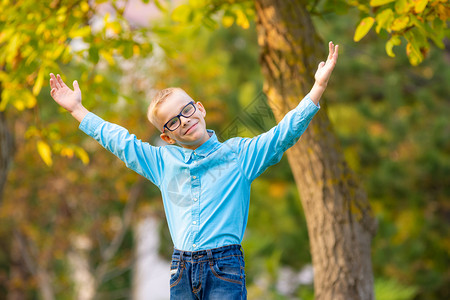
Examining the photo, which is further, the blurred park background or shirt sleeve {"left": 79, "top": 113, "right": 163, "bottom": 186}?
the blurred park background

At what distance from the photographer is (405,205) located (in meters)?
8.52

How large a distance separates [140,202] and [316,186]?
613 centimetres

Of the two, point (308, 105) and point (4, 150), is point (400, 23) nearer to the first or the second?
point (308, 105)

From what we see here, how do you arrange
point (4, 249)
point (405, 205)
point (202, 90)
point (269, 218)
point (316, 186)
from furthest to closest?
point (4, 249), point (269, 218), point (202, 90), point (405, 205), point (316, 186)

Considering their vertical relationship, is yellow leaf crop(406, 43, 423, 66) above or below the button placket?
above

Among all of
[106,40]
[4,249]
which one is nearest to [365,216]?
[106,40]

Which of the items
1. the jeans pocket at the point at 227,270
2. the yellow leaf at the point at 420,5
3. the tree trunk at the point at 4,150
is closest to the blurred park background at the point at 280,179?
the tree trunk at the point at 4,150

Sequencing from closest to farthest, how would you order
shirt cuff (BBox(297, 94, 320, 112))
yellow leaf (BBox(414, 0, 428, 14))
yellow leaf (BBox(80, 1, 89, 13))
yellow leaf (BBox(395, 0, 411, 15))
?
shirt cuff (BBox(297, 94, 320, 112)) < yellow leaf (BBox(414, 0, 428, 14)) < yellow leaf (BBox(395, 0, 411, 15)) < yellow leaf (BBox(80, 1, 89, 13))

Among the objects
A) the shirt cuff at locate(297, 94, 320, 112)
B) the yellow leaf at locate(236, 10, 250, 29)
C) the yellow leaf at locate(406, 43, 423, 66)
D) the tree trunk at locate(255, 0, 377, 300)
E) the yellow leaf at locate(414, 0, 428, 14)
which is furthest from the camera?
the yellow leaf at locate(236, 10, 250, 29)

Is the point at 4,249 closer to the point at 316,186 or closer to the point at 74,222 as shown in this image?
the point at 74,222

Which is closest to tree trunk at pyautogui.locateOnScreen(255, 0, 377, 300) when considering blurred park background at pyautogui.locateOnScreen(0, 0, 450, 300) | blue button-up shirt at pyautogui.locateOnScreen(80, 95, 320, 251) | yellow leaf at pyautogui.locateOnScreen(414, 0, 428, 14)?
yellow leaf at pyautogui.locateOnScreen(414, 0, 428, 14)

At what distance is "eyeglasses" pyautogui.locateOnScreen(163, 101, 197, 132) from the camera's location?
192 centimetres

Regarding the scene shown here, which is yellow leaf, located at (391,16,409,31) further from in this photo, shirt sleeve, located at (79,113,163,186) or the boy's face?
shirt sleeve, located at (79,113,163,186)

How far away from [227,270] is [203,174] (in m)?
0.35
